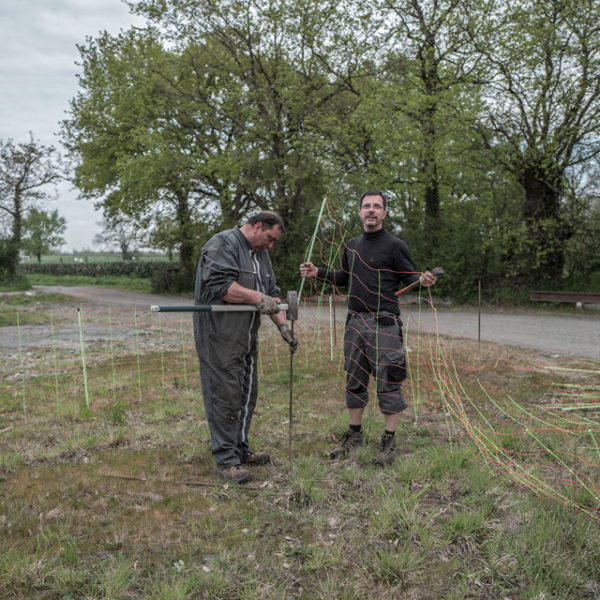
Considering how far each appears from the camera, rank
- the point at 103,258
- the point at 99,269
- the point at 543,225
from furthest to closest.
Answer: the point at 103,258 → the point at 99,269 → the point at 543,225

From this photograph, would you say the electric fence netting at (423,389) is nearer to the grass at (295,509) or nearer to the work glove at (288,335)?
the grass at (295,509)

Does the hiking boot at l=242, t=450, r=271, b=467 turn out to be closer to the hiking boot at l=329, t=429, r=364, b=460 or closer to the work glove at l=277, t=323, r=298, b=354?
the hiking boot at l=329, t=429, r=364, b=460

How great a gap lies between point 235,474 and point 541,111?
1351 cm

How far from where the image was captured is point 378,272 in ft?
12.5

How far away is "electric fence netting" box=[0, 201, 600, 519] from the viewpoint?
357 cm

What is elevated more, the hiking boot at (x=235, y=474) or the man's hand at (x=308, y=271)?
the man's hand at (x=308, y=271)

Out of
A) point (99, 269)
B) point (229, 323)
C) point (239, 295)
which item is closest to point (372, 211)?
point (239, 295)

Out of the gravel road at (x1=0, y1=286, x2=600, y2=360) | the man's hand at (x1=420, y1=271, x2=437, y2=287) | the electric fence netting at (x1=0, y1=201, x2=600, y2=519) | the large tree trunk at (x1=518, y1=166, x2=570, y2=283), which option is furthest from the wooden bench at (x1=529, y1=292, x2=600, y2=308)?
the man's hand at (x1=420, y1=271, x2=437, y2=287)

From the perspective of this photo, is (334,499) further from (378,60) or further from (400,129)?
(378,60)

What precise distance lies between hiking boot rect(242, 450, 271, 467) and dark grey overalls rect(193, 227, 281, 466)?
112 millimetres

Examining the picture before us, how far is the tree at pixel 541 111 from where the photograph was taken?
12750mm

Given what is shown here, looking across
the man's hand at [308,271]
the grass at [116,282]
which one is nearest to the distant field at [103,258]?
the grass at [116,282]

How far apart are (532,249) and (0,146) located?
76.4ft

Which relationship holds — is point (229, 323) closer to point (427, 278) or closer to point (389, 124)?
point (427, 278)
